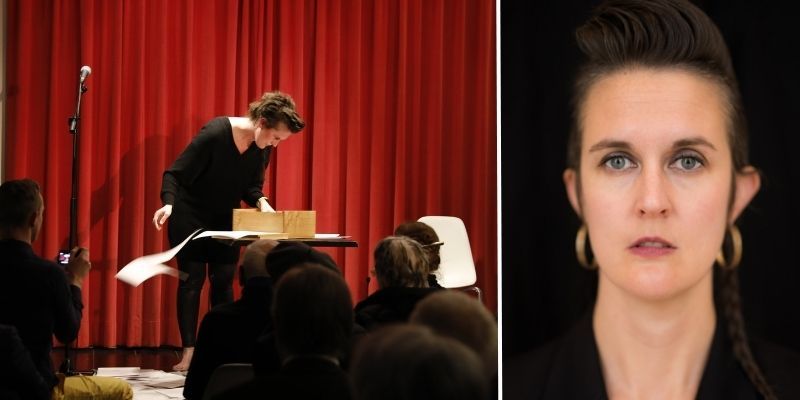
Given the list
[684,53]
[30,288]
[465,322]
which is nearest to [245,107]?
[30,288]

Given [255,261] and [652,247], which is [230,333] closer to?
[255,261]

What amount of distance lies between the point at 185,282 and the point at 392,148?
1676 mm

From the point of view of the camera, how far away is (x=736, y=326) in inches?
63.6

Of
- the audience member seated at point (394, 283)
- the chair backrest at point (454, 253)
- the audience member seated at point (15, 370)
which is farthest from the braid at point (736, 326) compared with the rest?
the chair backrest at point (454, 253)

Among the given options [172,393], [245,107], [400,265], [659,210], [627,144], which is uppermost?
[245,107]

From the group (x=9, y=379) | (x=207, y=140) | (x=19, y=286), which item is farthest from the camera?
(x=207, y=140)

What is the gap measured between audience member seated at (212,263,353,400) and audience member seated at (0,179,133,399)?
2.61 feet

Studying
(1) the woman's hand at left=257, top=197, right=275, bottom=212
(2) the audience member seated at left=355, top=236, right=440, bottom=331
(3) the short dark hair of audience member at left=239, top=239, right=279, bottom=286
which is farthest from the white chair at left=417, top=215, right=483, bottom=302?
(3) the short dark hair of audience member at left=239, top=239, right=279, bottom=286

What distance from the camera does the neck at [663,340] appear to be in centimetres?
160

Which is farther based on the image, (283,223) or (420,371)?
(283,223)

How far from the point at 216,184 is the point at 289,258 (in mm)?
1880

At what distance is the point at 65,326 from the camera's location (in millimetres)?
2629

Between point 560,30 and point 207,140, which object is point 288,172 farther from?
point 560,30

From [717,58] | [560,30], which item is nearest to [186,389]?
[560,30]
